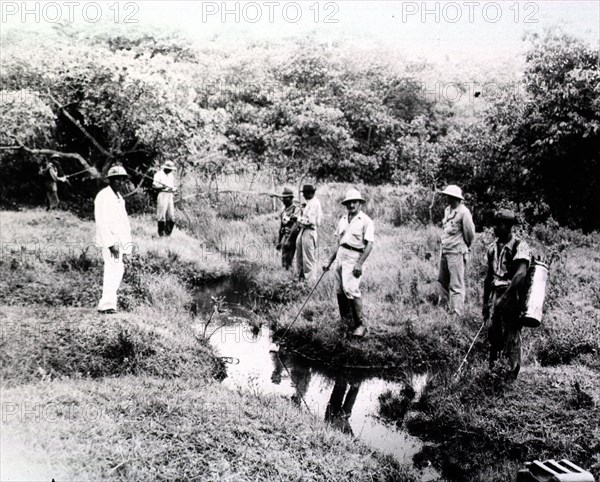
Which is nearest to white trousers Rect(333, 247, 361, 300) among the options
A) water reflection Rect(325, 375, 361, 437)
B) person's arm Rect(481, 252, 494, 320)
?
water reflection Rect(325, 375, 361, 437)

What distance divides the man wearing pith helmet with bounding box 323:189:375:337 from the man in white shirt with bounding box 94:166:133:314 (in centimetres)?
264

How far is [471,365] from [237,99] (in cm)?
1601

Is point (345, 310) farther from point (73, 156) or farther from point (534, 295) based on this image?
point (73, 156)

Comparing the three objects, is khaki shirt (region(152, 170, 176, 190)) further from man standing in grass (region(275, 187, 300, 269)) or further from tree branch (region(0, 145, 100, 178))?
man standing in grass (region(275, 187, 300, 269))

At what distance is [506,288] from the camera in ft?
18.1

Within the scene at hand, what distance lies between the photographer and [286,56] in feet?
67.2

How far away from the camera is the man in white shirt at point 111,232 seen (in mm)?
6637

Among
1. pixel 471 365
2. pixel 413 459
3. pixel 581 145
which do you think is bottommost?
pixel 413 459

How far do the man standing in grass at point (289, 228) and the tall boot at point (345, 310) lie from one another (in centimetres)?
287

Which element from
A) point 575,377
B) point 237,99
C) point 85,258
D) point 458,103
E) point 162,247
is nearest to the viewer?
point 575,377

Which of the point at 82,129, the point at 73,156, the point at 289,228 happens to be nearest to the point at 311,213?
the point at 289,228

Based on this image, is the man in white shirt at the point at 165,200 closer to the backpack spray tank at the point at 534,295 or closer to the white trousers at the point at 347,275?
the white trousers at the point at 347,275

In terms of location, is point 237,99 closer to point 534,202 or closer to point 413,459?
point 534,202

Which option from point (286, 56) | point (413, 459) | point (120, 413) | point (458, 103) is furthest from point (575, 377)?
point (458, 103)
